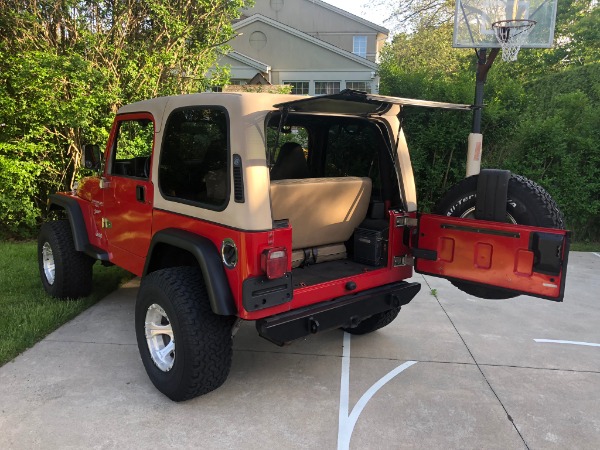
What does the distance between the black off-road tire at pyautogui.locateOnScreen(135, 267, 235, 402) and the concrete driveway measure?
0.20 meters

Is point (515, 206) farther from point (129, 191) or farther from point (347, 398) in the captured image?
point (129, 191)

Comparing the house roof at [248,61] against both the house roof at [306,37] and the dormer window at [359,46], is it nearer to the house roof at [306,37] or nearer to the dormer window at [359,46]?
the house roof at [306,37]

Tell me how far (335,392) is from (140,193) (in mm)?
2115

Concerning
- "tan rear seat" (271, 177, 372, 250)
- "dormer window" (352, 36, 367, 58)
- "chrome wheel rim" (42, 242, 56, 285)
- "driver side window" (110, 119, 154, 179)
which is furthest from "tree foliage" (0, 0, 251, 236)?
"dormer window" (352, 36, 367, 58)

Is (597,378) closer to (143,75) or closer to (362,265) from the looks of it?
(362,265)

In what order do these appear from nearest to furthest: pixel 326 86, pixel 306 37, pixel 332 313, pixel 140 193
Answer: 1. pixel 332 313
2. pixel 140 193
3. pixel 306 37
4. pixel 326 86

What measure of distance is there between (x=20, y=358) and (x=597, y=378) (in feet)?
14.8

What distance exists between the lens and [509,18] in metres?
6.78

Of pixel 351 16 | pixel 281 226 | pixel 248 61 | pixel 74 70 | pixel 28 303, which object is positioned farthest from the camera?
pixel 351 16

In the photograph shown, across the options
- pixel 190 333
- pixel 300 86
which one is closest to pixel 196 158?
pixel 190 333

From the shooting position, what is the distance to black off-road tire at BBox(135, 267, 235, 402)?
2.92m

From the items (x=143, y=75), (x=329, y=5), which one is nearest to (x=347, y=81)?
(x=329, y=5)

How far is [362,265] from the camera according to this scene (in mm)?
3719

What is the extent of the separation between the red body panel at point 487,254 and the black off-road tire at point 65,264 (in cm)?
333
